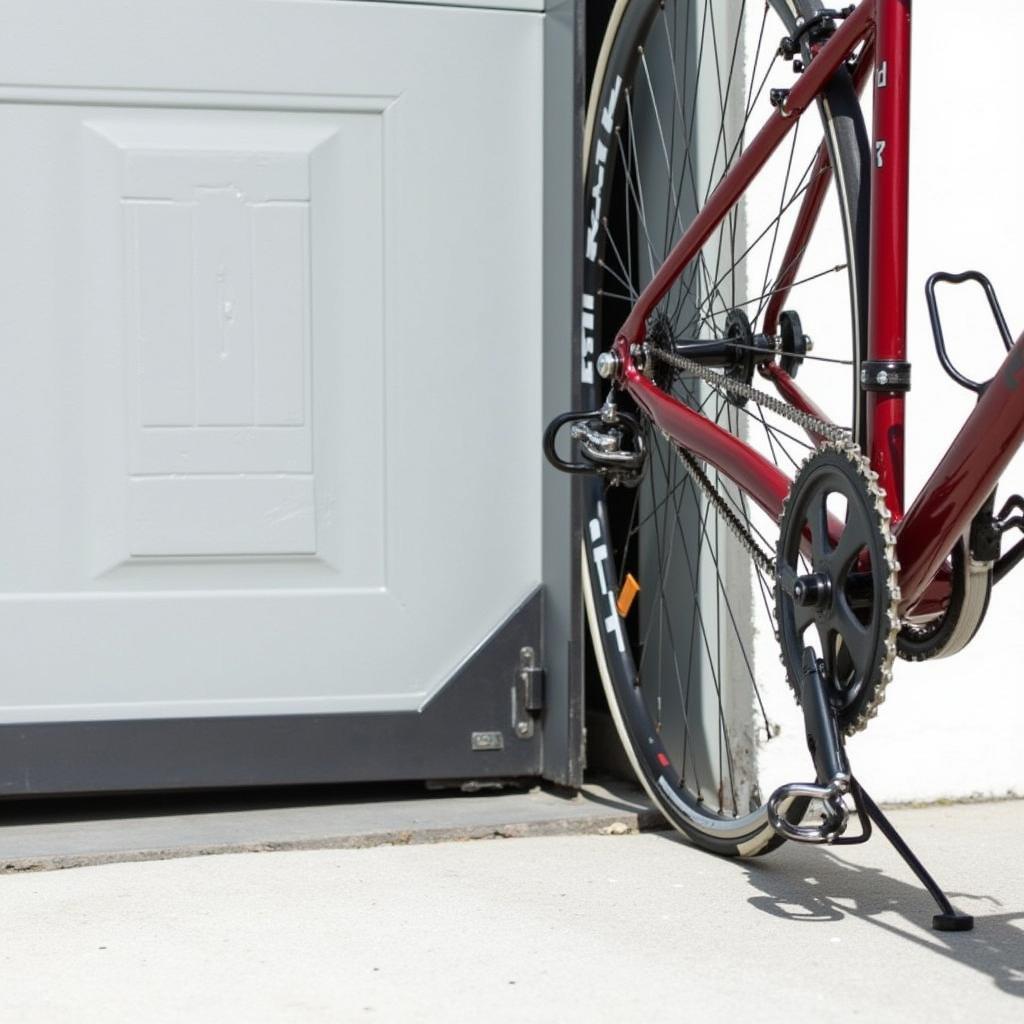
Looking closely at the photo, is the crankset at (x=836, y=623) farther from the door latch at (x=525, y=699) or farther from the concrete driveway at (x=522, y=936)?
the door latch at (x=525, y=699)

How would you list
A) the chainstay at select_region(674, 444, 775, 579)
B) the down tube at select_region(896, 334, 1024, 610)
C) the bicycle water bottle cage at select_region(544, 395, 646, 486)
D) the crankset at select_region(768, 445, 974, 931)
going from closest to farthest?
1. the down tube at select_region(896, 334, 1024, 610)
2. the crankset at select_region(768, 445, 974, 931)
3. the chainstay at select_region(674, 444, 775, 579)
4. the bicycle water bottle cage at select_region(544, 395, 646, 486)

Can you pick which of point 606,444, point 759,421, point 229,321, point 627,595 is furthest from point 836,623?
point 229,321

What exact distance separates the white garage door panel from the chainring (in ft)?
3.30

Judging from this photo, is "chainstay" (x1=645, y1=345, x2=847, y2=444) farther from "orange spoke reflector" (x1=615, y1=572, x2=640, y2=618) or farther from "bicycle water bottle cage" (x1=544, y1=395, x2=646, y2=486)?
"orange spoke reflector" (x1=615, y1=572, x2=640, y2=618)

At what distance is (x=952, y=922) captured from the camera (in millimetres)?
2195

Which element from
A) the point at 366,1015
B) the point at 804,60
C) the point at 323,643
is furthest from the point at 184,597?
the point at 804,60

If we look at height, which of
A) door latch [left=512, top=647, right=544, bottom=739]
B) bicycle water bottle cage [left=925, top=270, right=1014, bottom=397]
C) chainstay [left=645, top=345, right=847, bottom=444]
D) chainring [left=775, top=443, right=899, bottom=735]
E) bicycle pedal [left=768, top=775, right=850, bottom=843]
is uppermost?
bicycle water bottle cage [left=925, top=270, right=1014, bottom=397]

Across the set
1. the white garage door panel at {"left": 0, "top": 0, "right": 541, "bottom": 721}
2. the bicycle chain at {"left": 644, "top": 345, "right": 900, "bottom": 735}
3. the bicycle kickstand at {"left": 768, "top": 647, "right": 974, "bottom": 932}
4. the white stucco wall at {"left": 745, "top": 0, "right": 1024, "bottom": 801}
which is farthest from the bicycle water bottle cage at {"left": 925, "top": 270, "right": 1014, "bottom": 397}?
the white garage door panel at {"left": 0, "top": 0, "right": 541, "bottom": 721}

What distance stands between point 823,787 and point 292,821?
1191mm

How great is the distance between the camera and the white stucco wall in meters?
3.02

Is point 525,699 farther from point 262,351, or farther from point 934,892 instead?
point 934,892

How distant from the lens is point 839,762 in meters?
2.00

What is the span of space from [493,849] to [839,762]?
90cm

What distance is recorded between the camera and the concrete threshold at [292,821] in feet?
8.86
